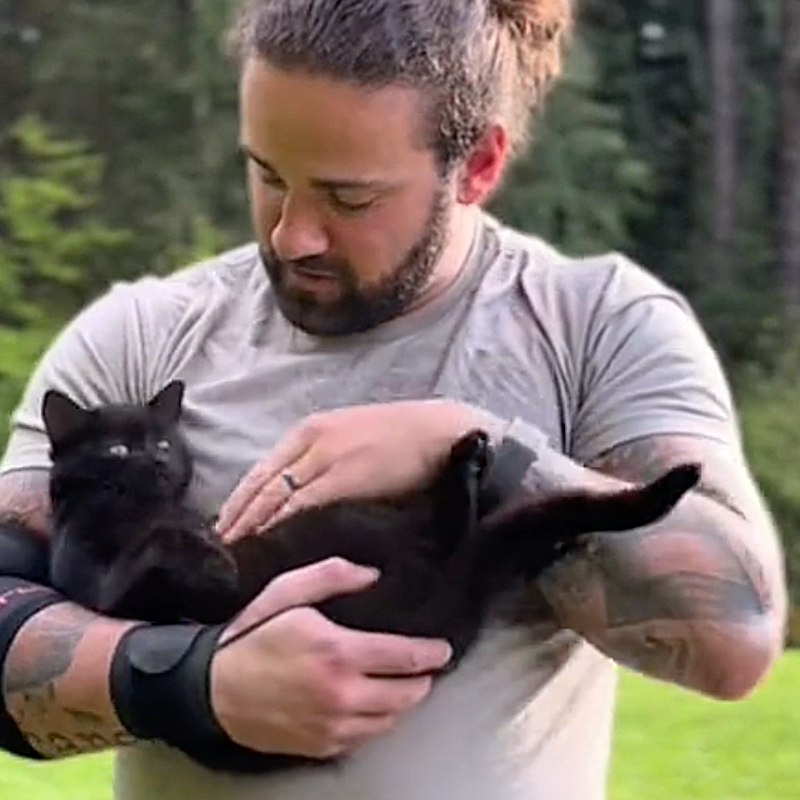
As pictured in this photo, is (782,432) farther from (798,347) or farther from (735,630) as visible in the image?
(735,630)

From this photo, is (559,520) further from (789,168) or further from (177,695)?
(789,168)

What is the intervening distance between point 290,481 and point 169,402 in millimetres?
151

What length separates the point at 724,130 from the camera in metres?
13.0

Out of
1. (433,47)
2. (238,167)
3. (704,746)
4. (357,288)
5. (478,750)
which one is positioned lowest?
(238,167)

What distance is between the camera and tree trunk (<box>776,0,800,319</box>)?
12.2 m

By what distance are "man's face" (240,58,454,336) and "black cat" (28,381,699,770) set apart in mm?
160

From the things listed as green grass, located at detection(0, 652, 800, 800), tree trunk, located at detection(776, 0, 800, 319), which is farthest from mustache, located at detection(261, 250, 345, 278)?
tree trunk, located at detection(776, 0, 800, 319)

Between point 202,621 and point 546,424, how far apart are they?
337mm

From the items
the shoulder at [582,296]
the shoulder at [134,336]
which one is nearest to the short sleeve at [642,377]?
the shoulder at [582,296]

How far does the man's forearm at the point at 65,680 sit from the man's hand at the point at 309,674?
0.41ft

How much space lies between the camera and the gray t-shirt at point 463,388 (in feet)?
6.03

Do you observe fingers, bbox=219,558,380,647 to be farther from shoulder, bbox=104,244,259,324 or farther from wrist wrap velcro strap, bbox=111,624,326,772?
shoulder, bbox=104,244,259,324

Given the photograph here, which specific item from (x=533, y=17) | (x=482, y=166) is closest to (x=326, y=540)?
(x=482, y=166)

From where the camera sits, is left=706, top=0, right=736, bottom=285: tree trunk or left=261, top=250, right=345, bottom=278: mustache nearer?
left=261, top=250, right=345, bottom=278: mustache
